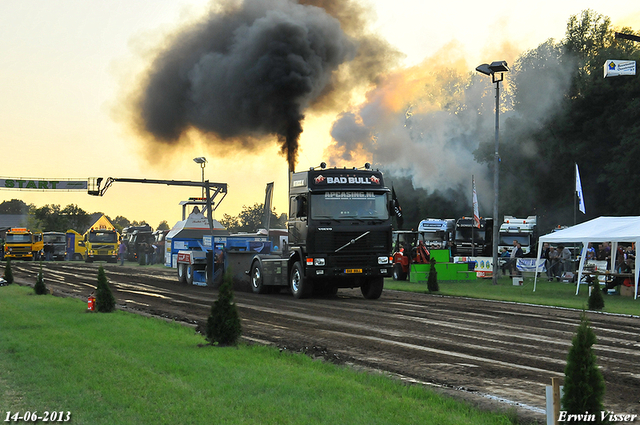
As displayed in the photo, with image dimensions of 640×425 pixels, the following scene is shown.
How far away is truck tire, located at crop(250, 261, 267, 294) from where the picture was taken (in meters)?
22.1

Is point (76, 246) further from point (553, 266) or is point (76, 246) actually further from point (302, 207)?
point (302, 207)

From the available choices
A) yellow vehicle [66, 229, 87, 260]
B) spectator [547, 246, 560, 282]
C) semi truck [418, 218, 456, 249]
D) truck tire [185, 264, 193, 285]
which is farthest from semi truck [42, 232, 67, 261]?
spectator [547, 246, 560, 282]

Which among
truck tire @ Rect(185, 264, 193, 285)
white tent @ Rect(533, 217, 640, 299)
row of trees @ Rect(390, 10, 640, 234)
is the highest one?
row of trees @ Rect(390, 10, 640, 234)

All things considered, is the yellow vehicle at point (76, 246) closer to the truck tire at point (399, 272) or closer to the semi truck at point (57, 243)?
the semi truck at point (57, 243)

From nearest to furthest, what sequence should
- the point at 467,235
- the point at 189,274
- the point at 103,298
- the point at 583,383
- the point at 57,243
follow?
the point at 583,383 → the point at 103,298 → the point at 189,274 → the point at 467,235 → the point at 57,243

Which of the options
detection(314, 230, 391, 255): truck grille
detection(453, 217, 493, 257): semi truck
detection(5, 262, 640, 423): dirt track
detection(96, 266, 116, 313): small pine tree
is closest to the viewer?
detection(5, 262, 640, 423): dirt track

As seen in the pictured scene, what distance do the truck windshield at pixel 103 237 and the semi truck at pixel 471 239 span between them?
102ft

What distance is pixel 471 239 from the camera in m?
41.1

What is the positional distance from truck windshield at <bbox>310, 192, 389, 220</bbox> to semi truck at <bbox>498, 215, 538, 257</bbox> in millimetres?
21746

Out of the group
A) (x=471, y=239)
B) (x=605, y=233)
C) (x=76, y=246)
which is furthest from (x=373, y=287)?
(x=76, y=246)

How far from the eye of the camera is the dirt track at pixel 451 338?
24.4 feet

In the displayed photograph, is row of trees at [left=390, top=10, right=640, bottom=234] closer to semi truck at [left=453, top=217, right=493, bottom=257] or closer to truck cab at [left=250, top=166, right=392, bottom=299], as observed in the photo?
semi truck at [left=453, top=217, right=493, bottom=257]

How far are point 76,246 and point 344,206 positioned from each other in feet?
170

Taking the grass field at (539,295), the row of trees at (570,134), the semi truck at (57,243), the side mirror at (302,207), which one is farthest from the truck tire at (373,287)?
the semi truck at (57,243)
